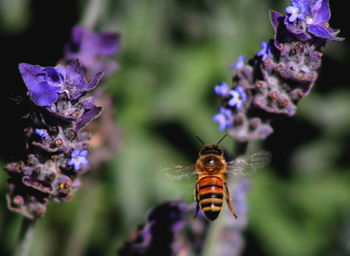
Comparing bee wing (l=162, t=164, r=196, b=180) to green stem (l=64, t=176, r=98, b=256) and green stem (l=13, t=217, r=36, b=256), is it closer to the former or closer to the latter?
green stem (l=13, t=217, r=36, b=256)

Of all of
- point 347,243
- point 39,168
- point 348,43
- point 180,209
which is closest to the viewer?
point 39,168

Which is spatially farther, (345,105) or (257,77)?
(345,105)

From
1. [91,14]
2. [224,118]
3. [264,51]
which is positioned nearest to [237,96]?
[224,118]

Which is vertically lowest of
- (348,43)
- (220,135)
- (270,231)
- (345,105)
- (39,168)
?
(39,168)

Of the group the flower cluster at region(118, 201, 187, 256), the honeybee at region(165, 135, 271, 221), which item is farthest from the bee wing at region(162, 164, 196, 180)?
the flower cluster at region(118, 201, 187, 256)

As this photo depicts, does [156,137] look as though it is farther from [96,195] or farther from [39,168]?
[39,168]

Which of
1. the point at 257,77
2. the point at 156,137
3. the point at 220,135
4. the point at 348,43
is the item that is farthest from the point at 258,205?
the point at 257,77

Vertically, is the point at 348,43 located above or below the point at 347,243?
above
